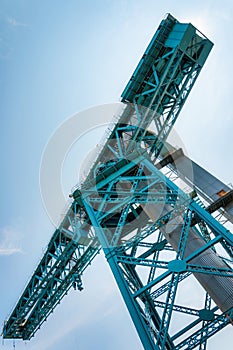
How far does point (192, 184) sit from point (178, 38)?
29.6ft

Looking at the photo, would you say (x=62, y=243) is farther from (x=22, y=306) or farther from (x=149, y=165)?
(x=149, y=165)

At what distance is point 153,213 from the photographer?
49.3 feet

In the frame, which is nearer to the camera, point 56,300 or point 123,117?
point 123,117

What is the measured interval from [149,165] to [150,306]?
6.10 metres

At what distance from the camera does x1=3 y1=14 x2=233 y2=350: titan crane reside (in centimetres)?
1029

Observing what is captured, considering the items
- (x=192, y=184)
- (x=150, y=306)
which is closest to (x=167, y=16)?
(x=192, y=184)

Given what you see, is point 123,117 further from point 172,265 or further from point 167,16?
point 172,265

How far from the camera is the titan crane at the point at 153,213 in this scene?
33.8ft

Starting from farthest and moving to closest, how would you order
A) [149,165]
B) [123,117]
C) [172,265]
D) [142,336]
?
[123,117] → [149,165] → [172,265] → [142,336]

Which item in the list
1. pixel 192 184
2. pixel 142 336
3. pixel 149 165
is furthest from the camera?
pixel 192 184

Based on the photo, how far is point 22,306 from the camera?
23.2 m

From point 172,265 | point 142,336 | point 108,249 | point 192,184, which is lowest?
point 142,336

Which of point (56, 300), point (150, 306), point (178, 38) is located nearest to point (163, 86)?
point (178, 38)

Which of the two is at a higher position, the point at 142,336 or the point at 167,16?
the point at 167,16
